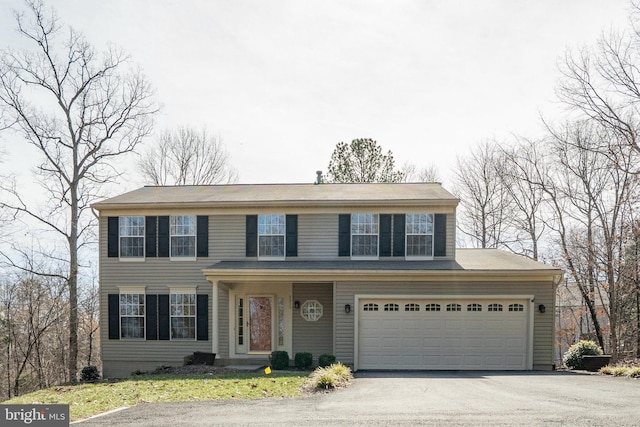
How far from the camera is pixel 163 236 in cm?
1647

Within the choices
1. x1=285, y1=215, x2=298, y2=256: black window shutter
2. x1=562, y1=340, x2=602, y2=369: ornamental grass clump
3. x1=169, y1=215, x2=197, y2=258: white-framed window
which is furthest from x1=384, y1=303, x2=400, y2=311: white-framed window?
x1=169, y1=215, x2=197, y2=258: white-framed window

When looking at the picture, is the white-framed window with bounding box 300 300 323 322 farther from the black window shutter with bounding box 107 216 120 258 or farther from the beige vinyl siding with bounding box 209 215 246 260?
the black window shutter with bounding box 107 216 120 258

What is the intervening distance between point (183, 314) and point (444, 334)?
27.2 feet

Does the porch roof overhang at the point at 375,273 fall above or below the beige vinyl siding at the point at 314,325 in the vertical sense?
above

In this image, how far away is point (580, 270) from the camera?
23578mm

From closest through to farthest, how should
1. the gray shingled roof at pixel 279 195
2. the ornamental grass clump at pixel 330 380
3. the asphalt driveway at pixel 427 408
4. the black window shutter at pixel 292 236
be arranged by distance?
the asphalt driveway at pixel 427 408, the ornamental grass clump at pixel 330 380, the gray shingled roof at pixel 279 195, the black window shutter at pixel 292 236

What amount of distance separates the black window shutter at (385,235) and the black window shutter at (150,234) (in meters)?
7.51

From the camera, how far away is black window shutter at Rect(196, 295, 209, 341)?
52.0ft

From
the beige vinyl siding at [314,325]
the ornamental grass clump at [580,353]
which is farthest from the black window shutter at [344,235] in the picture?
the ornamental grass clump at [580,353]

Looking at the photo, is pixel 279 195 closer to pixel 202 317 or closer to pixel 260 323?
pixel 260 323

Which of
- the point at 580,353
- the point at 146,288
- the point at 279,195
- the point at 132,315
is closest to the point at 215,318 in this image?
the point at 146,288

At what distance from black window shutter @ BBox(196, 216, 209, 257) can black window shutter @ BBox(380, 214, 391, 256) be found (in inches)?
227

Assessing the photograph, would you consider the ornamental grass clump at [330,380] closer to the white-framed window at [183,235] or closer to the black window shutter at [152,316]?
the white-framed window at [183,235]

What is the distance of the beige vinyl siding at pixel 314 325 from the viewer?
15703 millimetres
